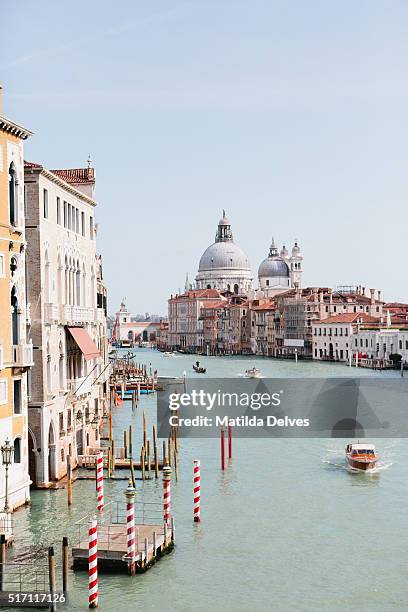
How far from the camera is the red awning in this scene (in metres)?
12.8

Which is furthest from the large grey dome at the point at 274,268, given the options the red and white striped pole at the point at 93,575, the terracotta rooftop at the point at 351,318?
the red and white striped pole at the point at 93,575

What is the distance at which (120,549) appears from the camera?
8.52 m

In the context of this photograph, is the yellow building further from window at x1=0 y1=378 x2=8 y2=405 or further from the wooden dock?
the wooden dock

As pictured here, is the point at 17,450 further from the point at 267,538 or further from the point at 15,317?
the point at 267,538

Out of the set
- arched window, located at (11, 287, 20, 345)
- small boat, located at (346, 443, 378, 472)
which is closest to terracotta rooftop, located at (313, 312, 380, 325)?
small boat, located at (346, 443, 378, 472)

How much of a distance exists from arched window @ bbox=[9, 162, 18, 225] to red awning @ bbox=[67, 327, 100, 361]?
2.93 meters

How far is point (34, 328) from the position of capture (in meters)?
11.4

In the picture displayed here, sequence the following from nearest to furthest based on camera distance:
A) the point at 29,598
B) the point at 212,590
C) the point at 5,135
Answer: the point at 29,598, the point at 212,590, the point at 5,135

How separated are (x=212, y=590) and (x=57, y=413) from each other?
4304mm

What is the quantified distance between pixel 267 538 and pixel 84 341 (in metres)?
4.38

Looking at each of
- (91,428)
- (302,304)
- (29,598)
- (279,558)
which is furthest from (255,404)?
(302,304)

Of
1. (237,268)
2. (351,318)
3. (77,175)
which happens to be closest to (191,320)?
(237,268)

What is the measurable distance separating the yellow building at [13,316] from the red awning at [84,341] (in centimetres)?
240

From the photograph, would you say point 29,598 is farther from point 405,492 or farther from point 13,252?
point 405,492
